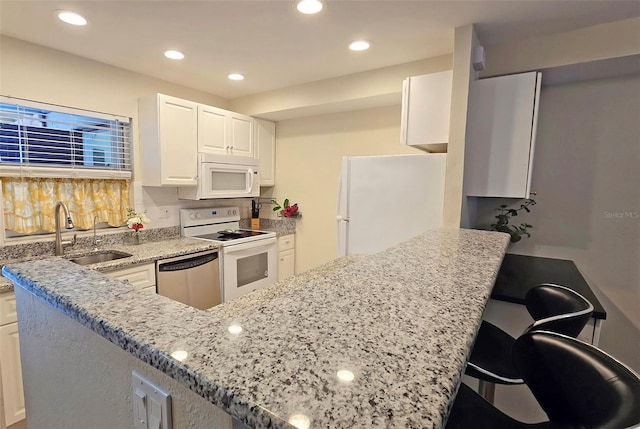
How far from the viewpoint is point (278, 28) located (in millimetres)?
1970

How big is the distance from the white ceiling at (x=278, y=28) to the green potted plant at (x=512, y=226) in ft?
3.83

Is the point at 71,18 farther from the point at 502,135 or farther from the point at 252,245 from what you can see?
the point at 502,135

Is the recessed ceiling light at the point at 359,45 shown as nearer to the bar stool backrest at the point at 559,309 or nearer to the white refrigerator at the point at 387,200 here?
the white refrigerator at the point at 387,200

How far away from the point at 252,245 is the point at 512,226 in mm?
2281

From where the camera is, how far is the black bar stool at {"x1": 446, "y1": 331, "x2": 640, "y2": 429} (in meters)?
0.55

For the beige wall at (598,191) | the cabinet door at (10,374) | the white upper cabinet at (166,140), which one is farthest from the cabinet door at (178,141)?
the beige wall at (598,191)

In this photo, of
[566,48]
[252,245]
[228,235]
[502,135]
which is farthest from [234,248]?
[566,48]

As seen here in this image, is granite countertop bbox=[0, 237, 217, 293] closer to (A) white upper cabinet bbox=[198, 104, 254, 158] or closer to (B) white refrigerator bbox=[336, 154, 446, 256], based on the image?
(A) white upper cabinet bbox=[198, 104, 254, 158]

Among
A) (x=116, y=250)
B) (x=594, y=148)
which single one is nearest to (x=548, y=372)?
(x=594, y=148)

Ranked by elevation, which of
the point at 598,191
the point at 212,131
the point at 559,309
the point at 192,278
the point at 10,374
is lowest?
the point at 10,374

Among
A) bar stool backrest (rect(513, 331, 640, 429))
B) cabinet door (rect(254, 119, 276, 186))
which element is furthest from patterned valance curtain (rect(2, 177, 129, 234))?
bar stool backrest (rect(513, 331, 640, 429))

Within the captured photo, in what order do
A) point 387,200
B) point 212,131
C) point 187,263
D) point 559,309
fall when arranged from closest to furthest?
point 559,309
point 387,200
point 187,263
point 212,131

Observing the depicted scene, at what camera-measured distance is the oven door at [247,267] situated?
9.53 feet

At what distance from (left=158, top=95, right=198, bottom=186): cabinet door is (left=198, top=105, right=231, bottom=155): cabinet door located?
0.06 meters
